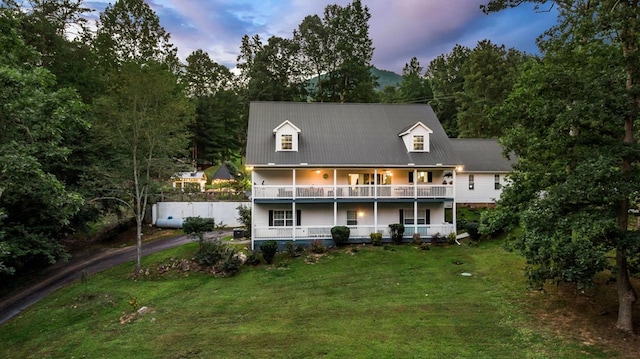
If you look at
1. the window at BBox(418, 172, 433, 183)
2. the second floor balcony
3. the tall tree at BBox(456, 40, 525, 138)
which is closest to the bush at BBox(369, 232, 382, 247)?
the second floor balcony

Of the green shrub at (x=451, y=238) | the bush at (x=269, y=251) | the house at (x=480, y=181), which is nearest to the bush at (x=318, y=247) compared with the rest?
the bush at (x=269, y=251)

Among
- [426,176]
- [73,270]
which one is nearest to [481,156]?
[426,176]

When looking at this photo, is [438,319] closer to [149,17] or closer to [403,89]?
[149,17]

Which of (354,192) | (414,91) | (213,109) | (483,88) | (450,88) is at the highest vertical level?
(414,91)

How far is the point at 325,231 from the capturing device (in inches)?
909

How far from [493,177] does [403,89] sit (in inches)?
1542

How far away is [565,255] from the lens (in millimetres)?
10508

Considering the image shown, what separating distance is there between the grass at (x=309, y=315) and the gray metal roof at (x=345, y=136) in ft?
22.7

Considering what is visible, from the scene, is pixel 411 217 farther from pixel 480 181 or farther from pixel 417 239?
pixel 480 181

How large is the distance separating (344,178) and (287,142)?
480 centimetres

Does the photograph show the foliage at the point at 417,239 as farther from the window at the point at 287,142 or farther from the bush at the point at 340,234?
the window at the point at 287,142

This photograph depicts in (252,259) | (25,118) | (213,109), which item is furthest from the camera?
(213,109)

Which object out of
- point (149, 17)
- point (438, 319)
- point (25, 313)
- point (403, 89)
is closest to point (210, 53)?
point (149, 17)

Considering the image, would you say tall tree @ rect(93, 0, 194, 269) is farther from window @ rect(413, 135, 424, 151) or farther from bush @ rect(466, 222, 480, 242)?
bush @ rect(466, 222, 480, 242)
